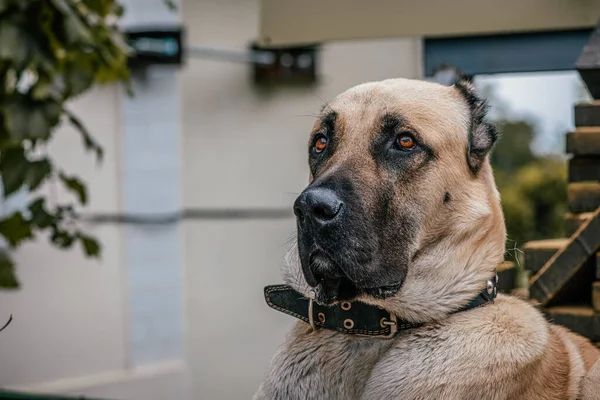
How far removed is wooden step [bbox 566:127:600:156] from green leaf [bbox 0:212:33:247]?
192 centimetres

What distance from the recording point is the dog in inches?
56.2

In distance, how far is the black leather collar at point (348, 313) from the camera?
1.45 meters

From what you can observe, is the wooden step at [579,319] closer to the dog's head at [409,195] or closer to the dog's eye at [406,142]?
the dog's head at [409,195]

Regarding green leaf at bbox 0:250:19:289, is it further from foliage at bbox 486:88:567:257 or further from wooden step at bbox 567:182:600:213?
foliage at bbox 486:88:567:257

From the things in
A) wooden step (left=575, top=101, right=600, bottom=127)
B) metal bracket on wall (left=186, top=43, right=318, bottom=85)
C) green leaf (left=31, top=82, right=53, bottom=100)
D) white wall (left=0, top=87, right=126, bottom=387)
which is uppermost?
metal bracket on wall (left=186, top=43, right=318, bottom=85)

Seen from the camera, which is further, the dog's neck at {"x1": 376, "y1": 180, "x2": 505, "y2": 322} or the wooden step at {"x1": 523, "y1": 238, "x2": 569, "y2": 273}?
the wooden step at {"x1": 523, "y1": 238, "x2": 569, "y2": 273}

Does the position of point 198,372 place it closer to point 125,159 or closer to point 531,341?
point 125,159

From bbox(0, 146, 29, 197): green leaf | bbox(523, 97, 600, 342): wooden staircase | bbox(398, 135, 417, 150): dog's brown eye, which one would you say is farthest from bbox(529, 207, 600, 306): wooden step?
bbox(0, 146, 29, 197): green leaf

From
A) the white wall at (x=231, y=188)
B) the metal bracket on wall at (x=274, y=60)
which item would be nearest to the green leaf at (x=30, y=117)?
the metal bracket on wall at (x=274, y=60)

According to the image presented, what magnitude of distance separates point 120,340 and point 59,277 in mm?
588

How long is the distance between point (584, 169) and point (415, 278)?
2.78ft

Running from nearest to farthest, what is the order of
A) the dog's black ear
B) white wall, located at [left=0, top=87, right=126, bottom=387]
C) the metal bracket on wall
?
the dog's black ear < the metal bracket on wall < white wall, located at [left=0, top=87, right=126, bottom=387]

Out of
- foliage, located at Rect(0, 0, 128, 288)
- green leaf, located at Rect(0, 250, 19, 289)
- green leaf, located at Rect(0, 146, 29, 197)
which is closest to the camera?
foliage, located at Rect(0, 0, 128, 288)

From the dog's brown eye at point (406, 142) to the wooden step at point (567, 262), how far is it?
0.70 m
